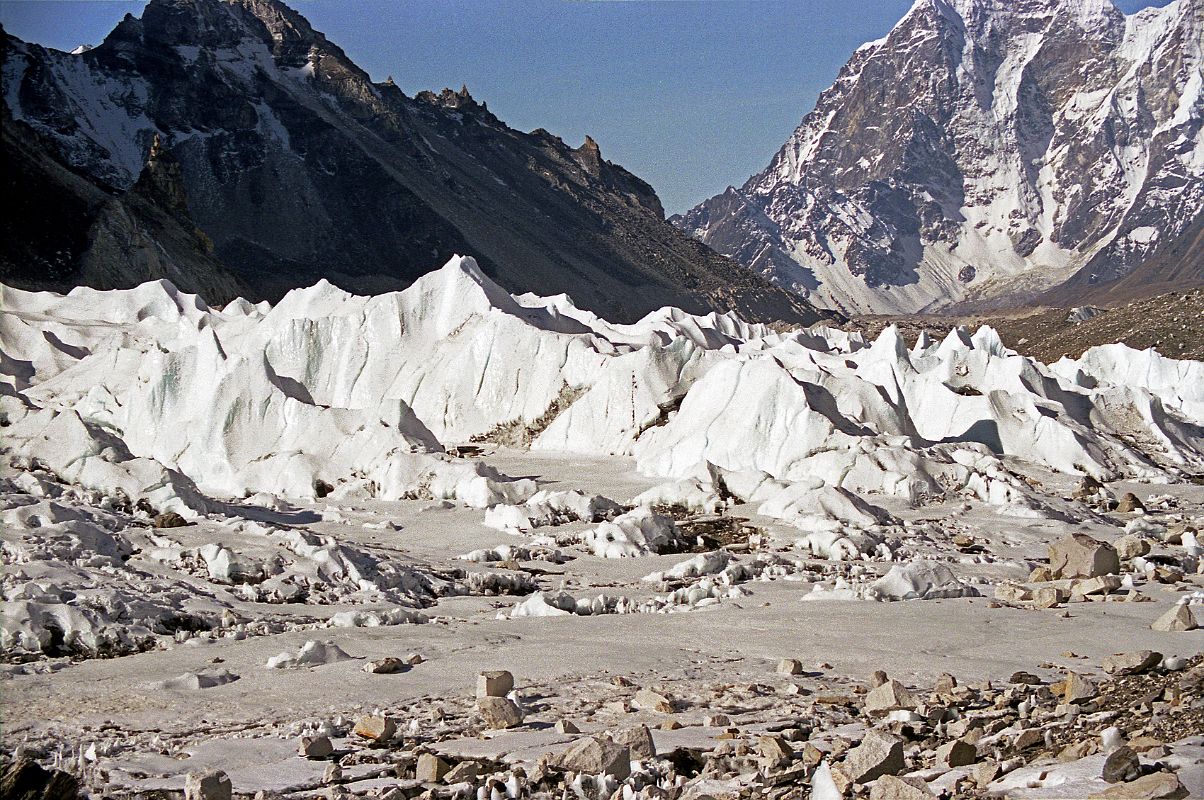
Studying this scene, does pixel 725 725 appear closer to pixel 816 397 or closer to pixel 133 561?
pixel 133 561

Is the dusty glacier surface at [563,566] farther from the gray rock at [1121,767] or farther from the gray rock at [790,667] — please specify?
the gray rock at [790,667]

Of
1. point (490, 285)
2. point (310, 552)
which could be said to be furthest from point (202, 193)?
point (310, 552)

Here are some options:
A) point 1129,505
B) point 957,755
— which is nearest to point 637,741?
point 957,755

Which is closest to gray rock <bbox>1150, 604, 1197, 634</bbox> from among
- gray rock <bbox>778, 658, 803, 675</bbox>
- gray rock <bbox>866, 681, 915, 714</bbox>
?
gray rock <bbox>778, 658, 803, 675</bbox>

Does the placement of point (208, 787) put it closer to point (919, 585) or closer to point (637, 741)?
point (637, 741)

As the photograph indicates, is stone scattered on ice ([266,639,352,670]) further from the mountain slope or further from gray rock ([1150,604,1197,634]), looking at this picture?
the mountain slope

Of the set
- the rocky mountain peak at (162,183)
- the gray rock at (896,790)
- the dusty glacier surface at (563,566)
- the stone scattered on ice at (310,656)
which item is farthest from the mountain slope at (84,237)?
the gray rock at (896,790)

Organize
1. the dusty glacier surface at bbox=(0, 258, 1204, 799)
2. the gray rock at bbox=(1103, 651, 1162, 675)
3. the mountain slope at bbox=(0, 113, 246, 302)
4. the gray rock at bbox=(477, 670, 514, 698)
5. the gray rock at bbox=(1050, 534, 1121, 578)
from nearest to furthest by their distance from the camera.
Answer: the dusty glacier surface at bbox=(0, 258, 1204, 799) < the gray rock at bbox=(477, 670, 514, 698) < the gray rock at bbox=(1103, 651, 1162, 675) < the gray rock at bbox=(1050, 534, 1121, 578) < the mountain slope at bbox=(0, 113, 246, 302)
